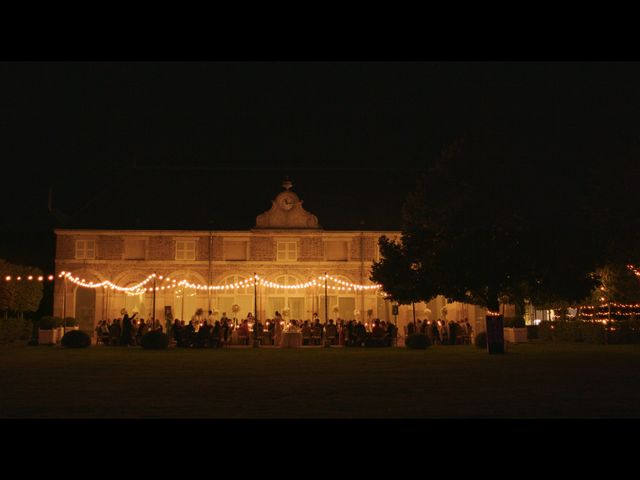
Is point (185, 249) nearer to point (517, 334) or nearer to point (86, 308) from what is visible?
point (86, 308)

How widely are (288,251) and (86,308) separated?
34.5 feet

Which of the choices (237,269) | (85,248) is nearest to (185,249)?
(237,269)

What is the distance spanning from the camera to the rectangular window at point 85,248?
3978cm

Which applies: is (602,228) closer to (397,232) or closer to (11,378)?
(397,232)

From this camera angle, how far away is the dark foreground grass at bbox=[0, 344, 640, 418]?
32.0ft

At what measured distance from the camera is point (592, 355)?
71.3 feet

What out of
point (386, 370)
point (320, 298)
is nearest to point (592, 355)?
point (386, 370)

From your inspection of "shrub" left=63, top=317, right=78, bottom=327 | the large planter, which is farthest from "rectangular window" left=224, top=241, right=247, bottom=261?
the large planter

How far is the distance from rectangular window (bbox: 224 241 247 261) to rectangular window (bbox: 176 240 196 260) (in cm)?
163

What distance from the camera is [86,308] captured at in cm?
3922

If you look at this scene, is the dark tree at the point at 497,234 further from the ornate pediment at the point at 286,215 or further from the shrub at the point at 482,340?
the ornate pediment at the point at 286,215

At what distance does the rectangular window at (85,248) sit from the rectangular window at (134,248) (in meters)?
1.63

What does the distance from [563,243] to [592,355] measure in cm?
467

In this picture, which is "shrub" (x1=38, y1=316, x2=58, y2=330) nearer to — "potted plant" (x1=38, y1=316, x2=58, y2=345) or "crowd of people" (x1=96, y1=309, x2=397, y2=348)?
"potted plant" (x1=38, y1=316, x2=58, y2=345)
